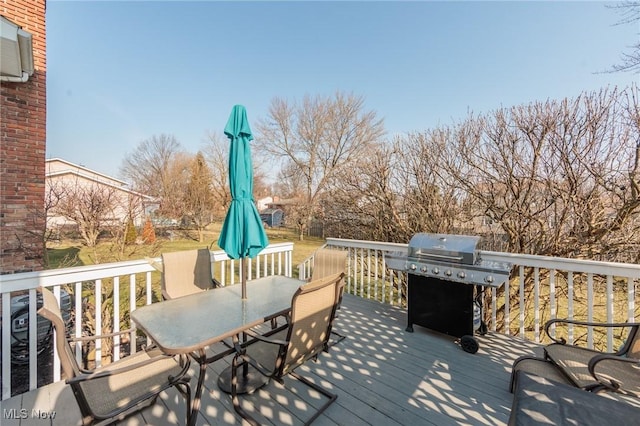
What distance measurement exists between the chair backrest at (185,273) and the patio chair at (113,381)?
1.08 meters

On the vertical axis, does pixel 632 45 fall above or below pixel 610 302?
above

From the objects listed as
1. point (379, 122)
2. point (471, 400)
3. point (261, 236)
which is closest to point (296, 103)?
point (379, 122)

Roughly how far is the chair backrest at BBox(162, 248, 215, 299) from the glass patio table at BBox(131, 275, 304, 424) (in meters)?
0.59

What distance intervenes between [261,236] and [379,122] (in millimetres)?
16387

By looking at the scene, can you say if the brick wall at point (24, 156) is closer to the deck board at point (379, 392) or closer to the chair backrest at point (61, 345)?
the deck board at point (379, 392)

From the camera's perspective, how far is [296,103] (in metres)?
18.4

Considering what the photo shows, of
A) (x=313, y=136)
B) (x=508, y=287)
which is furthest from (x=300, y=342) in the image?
(x=313, y=136)

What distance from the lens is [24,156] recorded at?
539cm

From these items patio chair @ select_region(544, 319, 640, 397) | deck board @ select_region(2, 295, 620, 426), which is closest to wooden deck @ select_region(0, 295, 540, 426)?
deck board @ select_region(2, 295, 620, 426)

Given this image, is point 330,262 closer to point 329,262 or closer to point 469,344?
point 329,262

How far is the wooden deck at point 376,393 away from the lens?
2.05 meters

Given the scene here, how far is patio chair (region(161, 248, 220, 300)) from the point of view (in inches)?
124

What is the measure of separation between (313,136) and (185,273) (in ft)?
52.9
